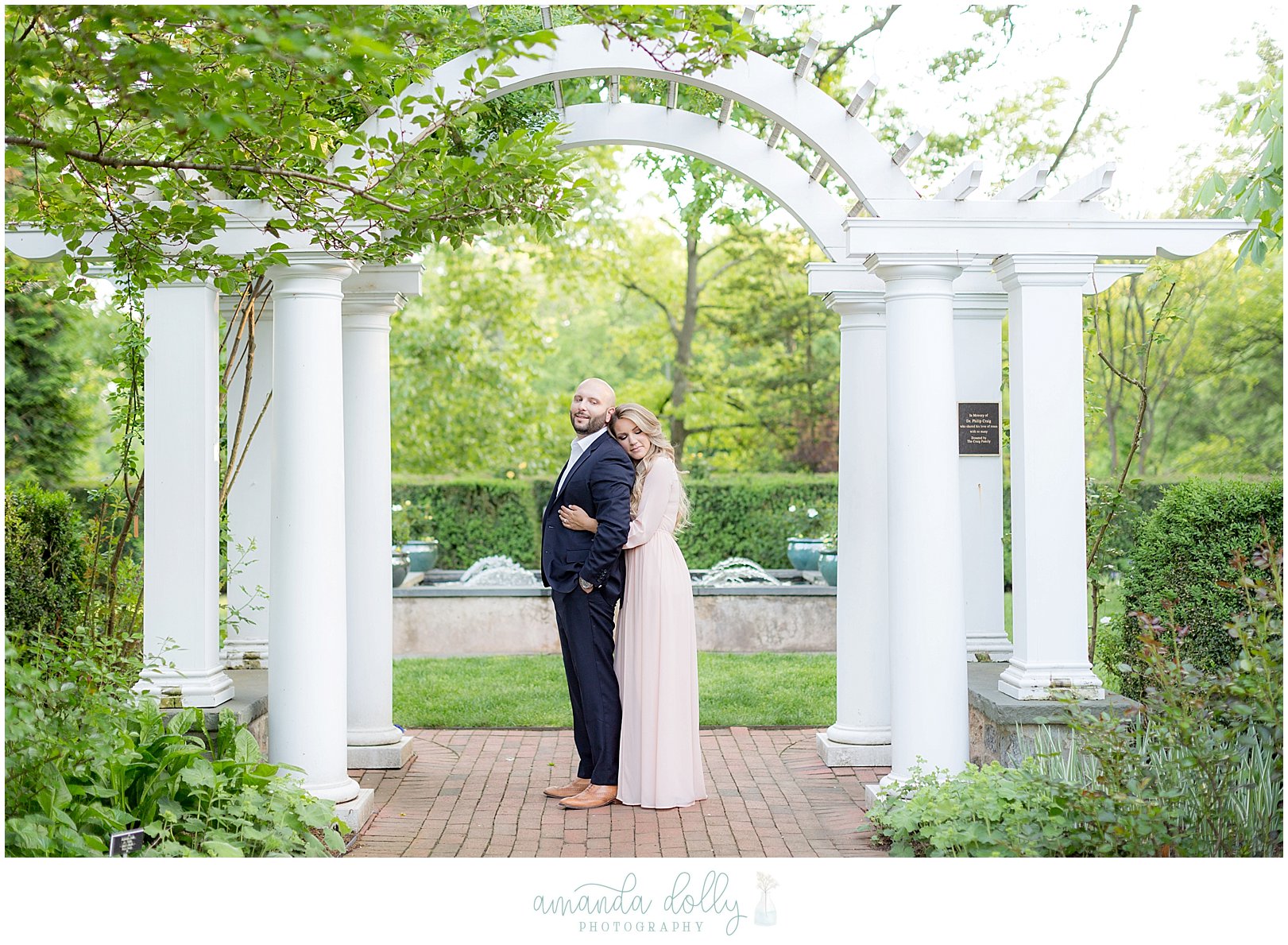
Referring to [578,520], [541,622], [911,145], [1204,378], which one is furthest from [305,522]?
[1204,378]

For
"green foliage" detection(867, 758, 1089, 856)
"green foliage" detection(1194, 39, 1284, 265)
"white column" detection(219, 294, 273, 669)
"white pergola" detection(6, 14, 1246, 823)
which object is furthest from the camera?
"white column" detection(219, 294, 273, 669)

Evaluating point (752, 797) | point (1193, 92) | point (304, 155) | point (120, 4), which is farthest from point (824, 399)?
point (120, 4)

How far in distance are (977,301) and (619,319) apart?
2099 cm

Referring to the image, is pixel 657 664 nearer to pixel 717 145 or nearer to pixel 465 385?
pixel 717 145

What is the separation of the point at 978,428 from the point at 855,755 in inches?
80.1

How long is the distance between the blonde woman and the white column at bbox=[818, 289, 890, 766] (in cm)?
119

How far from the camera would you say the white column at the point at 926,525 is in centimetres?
519

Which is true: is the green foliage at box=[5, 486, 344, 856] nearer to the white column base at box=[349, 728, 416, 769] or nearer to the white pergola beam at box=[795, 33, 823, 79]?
the white column base at box=[349, 728, 416, 769]

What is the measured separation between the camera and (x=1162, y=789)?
4195 mm

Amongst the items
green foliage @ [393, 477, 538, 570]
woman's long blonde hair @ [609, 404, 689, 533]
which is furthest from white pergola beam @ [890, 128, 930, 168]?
green foliage @ [393, 477, 538, 570]

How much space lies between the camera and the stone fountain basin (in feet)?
36.5

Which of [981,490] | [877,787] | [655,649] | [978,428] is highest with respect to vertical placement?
[978,428]

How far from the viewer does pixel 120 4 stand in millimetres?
3420
